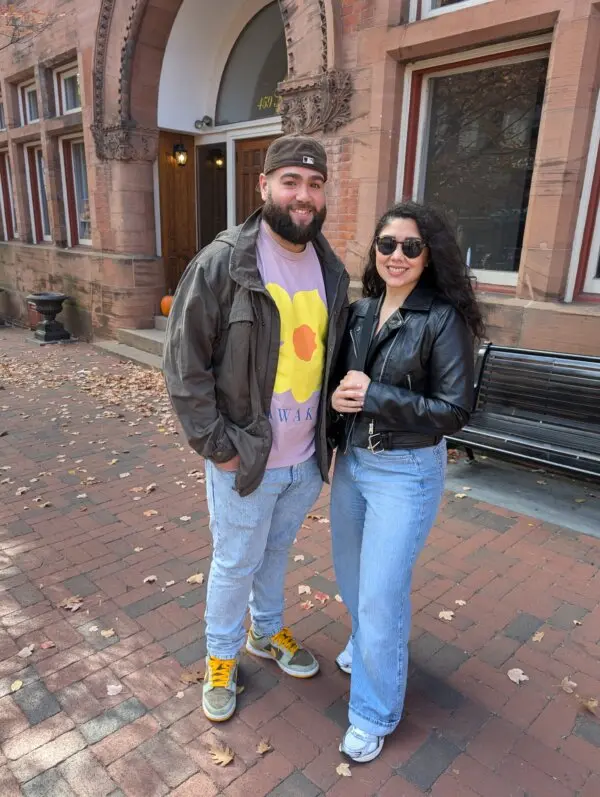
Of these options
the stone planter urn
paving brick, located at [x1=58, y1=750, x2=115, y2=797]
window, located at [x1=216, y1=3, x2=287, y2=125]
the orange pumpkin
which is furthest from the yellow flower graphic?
the stone planter urn

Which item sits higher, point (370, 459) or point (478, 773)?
point (370, 459)

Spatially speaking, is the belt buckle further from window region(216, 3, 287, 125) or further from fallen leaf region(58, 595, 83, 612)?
window region(216, 3, 287, 125)

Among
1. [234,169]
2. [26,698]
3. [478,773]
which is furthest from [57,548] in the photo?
[234,169]

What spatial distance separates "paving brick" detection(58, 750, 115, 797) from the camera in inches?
79.8

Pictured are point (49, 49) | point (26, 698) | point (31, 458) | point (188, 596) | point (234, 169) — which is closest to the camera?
point (26, 698)

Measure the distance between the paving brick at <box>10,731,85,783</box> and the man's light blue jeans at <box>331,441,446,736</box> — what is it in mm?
1085

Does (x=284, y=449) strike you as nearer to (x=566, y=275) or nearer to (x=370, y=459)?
→ (x=370, y=459)

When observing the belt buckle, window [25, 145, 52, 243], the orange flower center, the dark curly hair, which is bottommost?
the belt buckle

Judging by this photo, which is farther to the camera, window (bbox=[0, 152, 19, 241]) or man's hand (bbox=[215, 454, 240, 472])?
window (bbox=[0, 152, 19, 241])

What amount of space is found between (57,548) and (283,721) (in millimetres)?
1969

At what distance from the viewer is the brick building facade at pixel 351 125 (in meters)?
4.62

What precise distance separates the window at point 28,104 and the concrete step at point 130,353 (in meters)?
5.84

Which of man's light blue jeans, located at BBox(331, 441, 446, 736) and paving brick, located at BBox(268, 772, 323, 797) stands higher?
man's light blue jeans, located at BBox(331, 441, 446, 736)

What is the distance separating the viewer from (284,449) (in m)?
2.20
